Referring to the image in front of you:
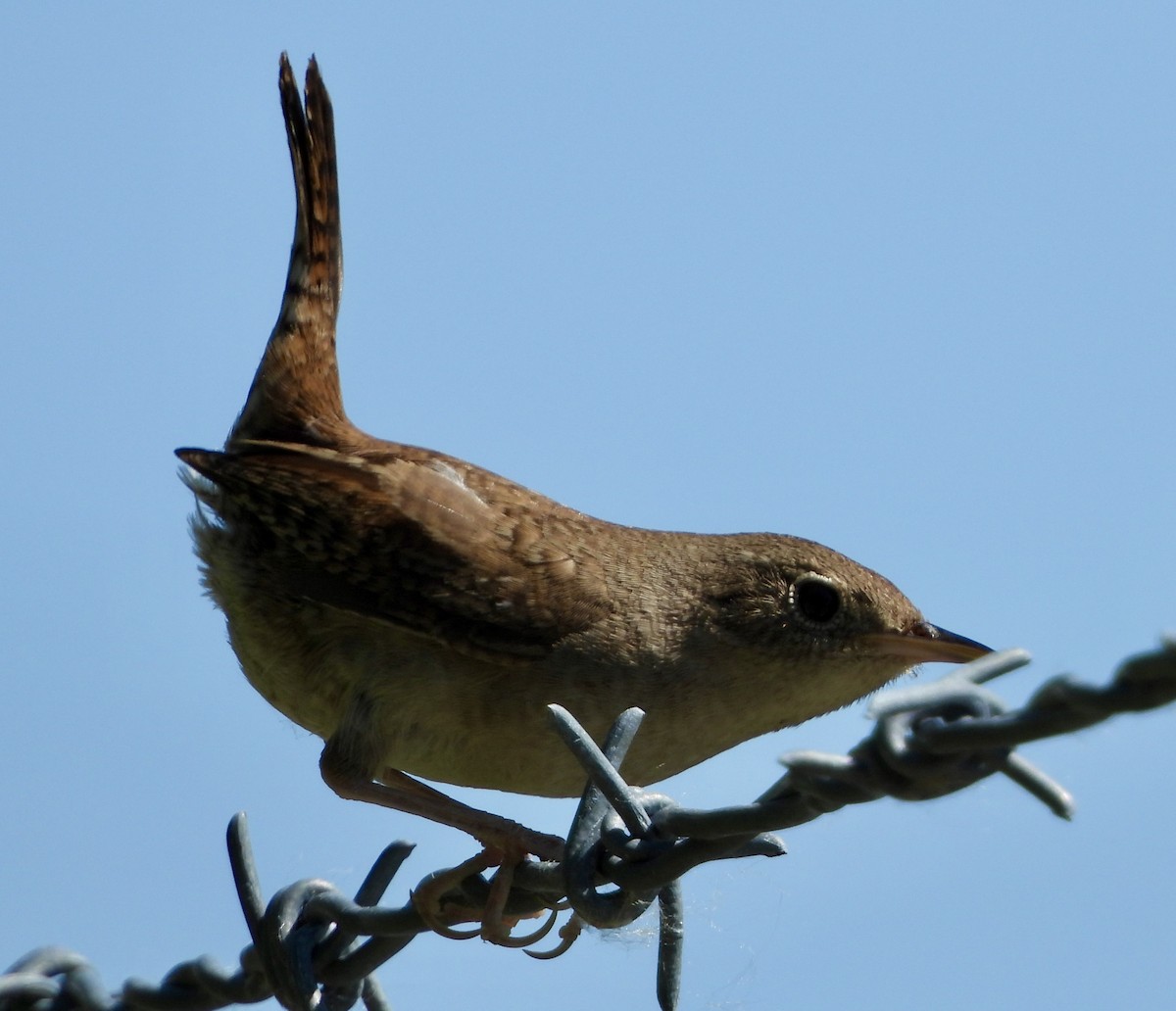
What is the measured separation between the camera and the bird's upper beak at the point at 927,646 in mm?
3949

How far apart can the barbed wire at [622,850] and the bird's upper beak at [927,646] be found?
1.21 m

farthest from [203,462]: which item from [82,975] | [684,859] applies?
[684,859]

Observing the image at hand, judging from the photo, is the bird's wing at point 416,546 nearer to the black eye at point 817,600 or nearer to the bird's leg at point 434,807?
the bird's leg at point 434,807

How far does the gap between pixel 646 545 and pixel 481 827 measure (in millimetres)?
1075

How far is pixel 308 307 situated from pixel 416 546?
128cm

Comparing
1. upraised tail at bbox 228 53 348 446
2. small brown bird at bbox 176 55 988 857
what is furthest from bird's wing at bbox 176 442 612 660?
upraised tail at bbox 228 53 348 446

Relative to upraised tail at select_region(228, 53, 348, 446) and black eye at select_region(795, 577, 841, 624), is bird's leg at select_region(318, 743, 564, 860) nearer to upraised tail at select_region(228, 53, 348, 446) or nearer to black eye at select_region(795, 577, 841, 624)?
black eye at select_region(795, 577, 841, 624)

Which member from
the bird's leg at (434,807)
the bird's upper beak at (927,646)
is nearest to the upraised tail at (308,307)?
the bird's leg at (434,807)

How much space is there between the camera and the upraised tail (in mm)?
A: 4777

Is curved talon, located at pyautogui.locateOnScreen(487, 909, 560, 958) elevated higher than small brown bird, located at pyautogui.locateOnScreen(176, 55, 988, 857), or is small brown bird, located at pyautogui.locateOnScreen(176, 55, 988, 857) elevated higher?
small brown bird, located at pyautogui.locateOnScreen(176, 55, 988, 857)

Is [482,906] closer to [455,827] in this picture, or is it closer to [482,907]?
[482,907]

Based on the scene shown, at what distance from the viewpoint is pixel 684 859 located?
6.54 feet

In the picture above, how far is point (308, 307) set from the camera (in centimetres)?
497

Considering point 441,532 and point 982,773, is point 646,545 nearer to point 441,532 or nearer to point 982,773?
point 441,532
